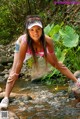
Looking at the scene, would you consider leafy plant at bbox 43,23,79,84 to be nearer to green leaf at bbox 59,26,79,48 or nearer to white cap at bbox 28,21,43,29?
green leaf at bbox 59,26,79,48

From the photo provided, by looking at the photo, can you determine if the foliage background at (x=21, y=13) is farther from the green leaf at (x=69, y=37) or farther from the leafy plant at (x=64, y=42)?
the green leaf at (x=69, y=37)

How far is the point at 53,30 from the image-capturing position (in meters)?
8.20

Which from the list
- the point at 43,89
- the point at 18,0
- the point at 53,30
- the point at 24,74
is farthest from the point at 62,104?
the point at 18,0

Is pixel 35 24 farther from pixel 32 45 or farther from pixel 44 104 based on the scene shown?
pixel 44 104

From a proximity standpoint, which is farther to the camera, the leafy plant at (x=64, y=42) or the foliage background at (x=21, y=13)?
the foliage background at (x=21, y=13)

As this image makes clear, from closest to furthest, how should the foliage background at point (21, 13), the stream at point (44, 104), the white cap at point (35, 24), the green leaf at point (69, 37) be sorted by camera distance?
the white cap at point (35, 24) → the stream at point (44, 104) → the green leaf at point (69, 37) → the foliage background at point (21, 13)

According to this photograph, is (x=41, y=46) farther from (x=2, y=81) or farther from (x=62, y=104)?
(x=2, y=81)

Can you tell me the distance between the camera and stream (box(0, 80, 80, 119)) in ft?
18.1

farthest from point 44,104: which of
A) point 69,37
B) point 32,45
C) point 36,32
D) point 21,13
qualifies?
point 21,13

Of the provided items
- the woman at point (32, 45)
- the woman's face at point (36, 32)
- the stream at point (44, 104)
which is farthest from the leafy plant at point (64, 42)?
the woman's face at point (36, 32)

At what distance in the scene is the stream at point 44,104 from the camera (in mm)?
5516

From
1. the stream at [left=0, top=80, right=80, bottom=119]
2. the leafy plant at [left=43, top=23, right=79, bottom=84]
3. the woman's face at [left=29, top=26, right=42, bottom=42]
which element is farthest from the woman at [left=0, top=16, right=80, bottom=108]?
the leafy plant at [left=43, top=23, right=79, bottom=84]

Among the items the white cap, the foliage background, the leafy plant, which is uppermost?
the white cap

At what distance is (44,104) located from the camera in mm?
6207
